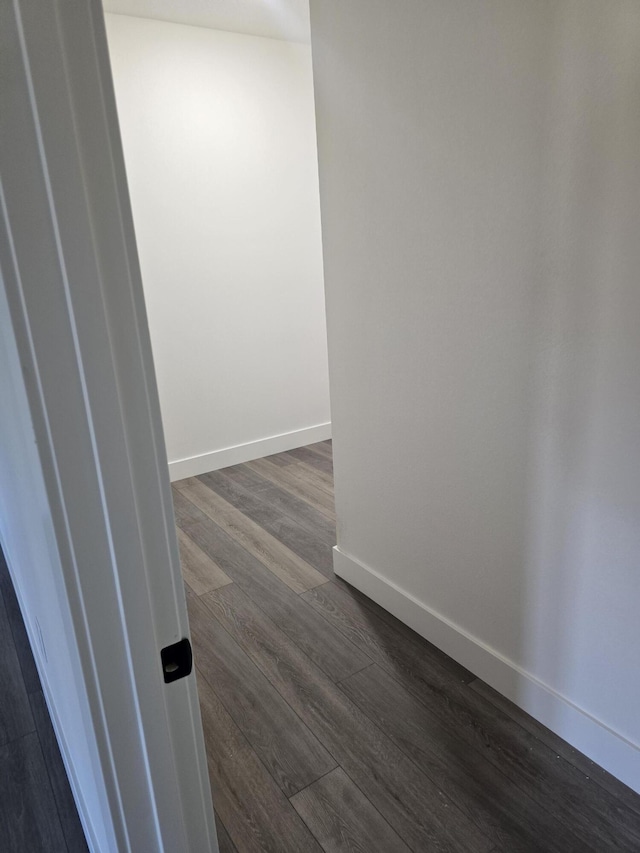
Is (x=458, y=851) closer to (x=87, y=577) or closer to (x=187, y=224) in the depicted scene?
(x=87, y=577)

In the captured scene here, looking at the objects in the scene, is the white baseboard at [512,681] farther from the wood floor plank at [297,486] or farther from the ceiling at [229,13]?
the ceiling at [229,13]

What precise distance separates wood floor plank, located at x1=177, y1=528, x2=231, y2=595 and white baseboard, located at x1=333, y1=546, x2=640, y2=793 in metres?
0.61

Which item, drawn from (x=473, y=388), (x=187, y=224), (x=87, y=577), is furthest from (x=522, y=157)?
(x=187, y=224)

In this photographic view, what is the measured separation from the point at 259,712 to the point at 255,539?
114 centimetres

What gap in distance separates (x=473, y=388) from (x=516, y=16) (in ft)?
3.05

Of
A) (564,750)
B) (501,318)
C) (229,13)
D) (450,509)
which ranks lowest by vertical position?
(564,750)

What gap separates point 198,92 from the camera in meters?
3.31

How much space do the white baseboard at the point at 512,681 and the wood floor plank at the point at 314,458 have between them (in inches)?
54.2

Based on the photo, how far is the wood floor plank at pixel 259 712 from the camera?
5.44 ft

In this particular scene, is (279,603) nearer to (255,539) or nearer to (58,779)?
(255,539)

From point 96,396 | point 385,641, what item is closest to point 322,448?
point 385,641

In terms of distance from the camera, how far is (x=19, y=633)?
229cm

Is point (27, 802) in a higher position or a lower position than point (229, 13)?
lower

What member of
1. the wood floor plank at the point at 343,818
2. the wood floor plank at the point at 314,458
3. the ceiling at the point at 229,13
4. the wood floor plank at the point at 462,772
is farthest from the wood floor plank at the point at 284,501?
the ceiling at the point at 229,13
